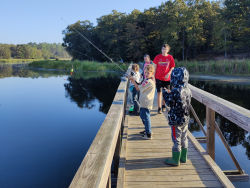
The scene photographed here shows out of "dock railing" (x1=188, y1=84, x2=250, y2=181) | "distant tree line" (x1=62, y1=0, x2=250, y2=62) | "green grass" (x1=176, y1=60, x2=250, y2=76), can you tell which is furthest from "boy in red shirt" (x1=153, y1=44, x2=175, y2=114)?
"distant tree line" (x1=62, y1=0, x2=250, y2=62)

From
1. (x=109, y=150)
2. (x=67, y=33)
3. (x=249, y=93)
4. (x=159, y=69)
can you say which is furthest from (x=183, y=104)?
(x=67, y=33)

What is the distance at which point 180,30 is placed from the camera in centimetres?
2814

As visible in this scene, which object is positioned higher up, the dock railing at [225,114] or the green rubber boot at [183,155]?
the dock railing at [225,114]

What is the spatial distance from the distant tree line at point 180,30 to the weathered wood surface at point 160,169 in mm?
18911

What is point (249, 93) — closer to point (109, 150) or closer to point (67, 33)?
point (109, 150)

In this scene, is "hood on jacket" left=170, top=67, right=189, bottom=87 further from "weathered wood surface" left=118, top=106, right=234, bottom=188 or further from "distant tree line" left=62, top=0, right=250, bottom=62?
"distant tree line" left=62, top=0, right=250, bottom=62

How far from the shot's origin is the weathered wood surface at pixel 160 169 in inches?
88.7

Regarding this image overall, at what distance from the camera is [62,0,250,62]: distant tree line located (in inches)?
1021

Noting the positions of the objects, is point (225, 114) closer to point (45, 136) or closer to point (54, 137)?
point (54, 137)

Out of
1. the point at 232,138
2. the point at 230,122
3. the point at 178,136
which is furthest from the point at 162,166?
the point at 230,122

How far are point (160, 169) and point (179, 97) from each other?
3.14 ft

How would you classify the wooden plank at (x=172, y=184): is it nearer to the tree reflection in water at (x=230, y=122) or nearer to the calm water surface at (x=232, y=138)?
the calm water surface at (x=232, y=138)

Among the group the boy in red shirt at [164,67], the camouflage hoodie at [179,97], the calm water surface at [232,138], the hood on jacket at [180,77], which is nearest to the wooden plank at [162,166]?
the camouflage hoodie at [179,97]

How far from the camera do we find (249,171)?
402cm
